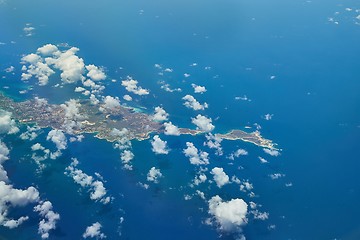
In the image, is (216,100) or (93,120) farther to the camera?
(216,100)

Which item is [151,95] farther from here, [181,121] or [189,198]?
[189,198]

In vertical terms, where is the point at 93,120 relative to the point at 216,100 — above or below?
above

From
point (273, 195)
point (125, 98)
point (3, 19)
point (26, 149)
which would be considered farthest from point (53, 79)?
point (273, 195)

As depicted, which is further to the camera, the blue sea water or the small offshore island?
the small offshore island

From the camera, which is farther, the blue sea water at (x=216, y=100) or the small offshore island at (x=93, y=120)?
the small offshore island at (x=93, y=120)
